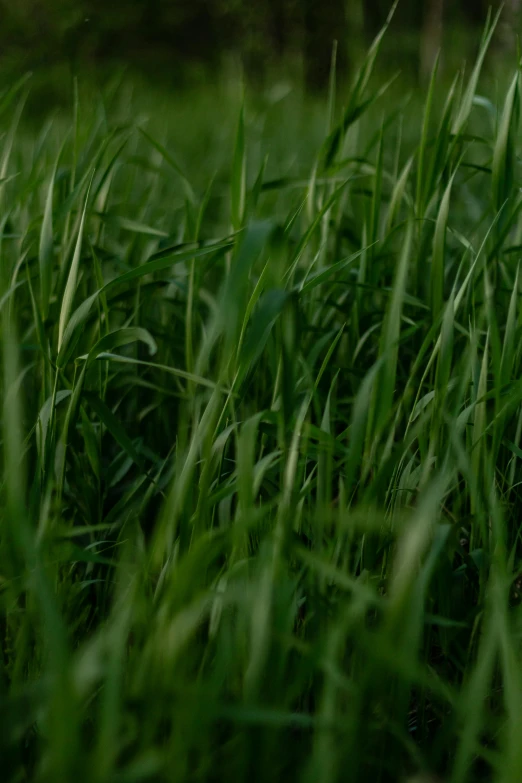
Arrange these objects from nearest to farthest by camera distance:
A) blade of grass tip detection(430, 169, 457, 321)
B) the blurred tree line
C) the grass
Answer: the grass < blade of grass tip detection(430, 169, 457, 321) < the blurred tree line

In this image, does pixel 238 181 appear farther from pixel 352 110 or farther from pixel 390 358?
pixel 390 358

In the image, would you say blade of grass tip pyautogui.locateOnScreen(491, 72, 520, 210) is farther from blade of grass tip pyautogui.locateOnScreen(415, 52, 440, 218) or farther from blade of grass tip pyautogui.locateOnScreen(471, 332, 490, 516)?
blade of grass tip pyautogui.locateOnScreen(471, 332, 490, 516)

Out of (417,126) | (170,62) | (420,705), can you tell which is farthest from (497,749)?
(170,62)

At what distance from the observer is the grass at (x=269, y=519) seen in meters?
0.52

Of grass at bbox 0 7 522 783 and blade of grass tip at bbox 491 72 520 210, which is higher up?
blade of grass tip at bbox 491 72 520 210

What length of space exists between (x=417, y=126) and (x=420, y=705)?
3035 mm

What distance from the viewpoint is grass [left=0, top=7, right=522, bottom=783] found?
1.70 ft

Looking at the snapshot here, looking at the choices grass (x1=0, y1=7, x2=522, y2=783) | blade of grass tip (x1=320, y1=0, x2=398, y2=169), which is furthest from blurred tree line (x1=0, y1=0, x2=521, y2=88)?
grass (x1=0, y1=7, x2=522, y2=783)

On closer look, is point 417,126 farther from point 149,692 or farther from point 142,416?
point 149,692

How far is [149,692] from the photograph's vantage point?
1.75ft

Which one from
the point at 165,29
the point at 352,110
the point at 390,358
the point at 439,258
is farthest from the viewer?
the point at 165,29

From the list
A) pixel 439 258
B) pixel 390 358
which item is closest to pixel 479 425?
pixel 390 358

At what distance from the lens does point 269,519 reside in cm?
77

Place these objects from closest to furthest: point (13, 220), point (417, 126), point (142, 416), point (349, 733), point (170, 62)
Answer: point (349, 733) < point (142, 416) < point (13, 220) < point (417, 126) < point (170, 62)
